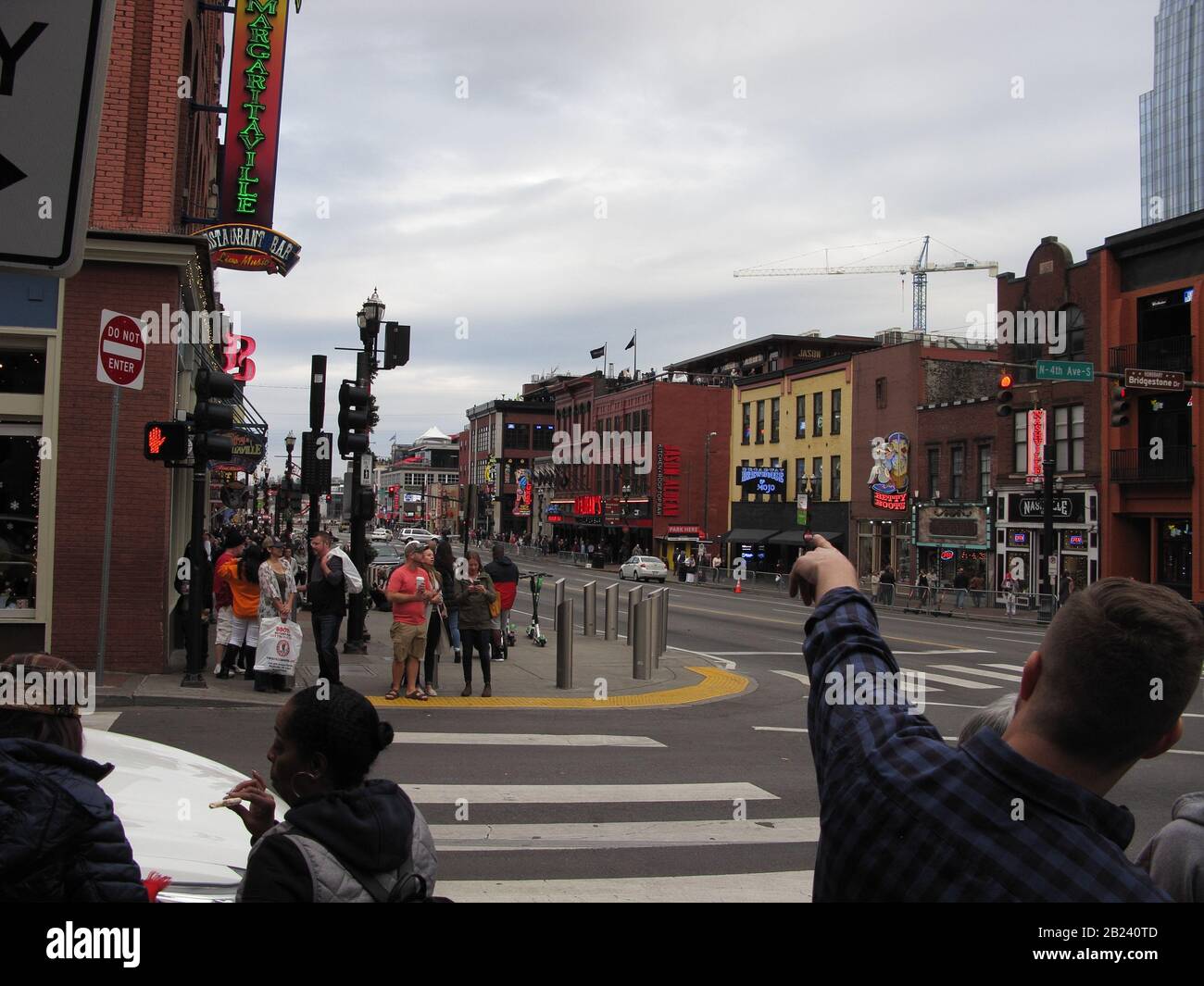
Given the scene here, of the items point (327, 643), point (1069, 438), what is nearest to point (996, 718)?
point (327, 643)

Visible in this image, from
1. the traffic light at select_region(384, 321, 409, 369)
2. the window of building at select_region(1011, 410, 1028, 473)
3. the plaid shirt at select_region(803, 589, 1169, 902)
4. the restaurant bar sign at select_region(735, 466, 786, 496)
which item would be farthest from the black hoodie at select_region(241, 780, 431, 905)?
the restaurant bar sign at select_region(735, 466, 786, 496)

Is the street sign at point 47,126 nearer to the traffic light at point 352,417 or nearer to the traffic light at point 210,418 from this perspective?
the traffic light at point 210,418

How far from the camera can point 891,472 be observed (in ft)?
151

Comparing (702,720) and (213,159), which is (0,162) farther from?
(213,159)

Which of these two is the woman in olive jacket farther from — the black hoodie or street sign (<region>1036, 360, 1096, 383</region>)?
street sign (<region>1036, 360, 1096, 383</region>)

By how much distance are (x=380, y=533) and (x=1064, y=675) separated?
80.2 meters

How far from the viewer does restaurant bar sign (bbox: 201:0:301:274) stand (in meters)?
17.0

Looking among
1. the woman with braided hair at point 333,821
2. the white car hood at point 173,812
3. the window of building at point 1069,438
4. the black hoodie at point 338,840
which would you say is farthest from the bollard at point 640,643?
the window of building at point 1069,438

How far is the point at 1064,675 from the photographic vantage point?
5.81 feet

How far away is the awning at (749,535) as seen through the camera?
185 ft

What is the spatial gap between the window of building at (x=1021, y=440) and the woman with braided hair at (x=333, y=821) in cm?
3943

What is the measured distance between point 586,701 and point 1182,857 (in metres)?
11.4

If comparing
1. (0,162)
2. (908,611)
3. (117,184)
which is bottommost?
(908,611)
